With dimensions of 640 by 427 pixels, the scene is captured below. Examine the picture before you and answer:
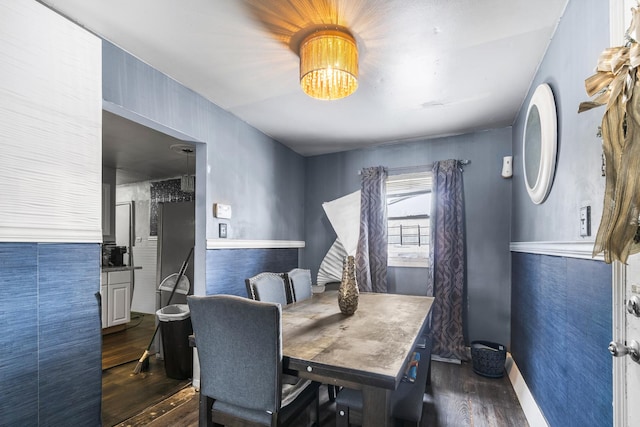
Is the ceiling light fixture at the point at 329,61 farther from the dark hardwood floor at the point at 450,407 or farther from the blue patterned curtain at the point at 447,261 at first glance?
the dark hardwood floor at the point at 450,407

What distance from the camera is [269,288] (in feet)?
7.04

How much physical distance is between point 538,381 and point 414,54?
2155 mm

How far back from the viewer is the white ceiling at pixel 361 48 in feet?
4.91

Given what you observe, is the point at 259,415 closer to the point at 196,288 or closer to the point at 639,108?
the point at 196,288

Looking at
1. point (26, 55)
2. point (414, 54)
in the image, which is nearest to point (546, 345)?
point (414, 54)

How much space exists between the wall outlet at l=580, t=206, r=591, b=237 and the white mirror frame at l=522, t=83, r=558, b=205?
0.48 meters

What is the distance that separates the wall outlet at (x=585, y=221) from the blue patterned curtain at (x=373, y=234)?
2217 millimetres

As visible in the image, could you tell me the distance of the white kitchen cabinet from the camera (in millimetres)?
3928

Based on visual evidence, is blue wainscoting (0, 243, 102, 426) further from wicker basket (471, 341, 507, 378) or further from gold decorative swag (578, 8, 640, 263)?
wicker basket (471, 341, 507, 378)

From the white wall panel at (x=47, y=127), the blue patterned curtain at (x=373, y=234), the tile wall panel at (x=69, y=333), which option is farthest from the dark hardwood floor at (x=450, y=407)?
the white wall panel at (x=47, y=127)

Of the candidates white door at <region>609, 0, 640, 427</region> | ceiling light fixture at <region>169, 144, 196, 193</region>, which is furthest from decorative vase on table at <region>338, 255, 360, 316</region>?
ceiling light fixture at <region>169, 144, 196, 193</region>

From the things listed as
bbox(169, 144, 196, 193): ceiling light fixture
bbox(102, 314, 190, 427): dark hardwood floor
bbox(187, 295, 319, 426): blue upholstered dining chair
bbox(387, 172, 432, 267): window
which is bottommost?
bbox(102, 314, 190, 427): dark hardwood floor

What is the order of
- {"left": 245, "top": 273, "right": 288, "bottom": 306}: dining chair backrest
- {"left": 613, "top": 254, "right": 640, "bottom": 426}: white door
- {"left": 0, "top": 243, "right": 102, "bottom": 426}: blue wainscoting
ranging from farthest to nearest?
{"left": 245, "top": 273, "right": 288, "bottom": 306}: dining chair backrest < {"left": 0, "top": 243, "right": 102, "bottom": 426}: blue wainscoting < {"left": 613, "top": 254, "right": 640, "bottom": 426}: white door

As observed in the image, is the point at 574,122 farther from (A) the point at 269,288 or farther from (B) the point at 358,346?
(A) the point at 269,288
